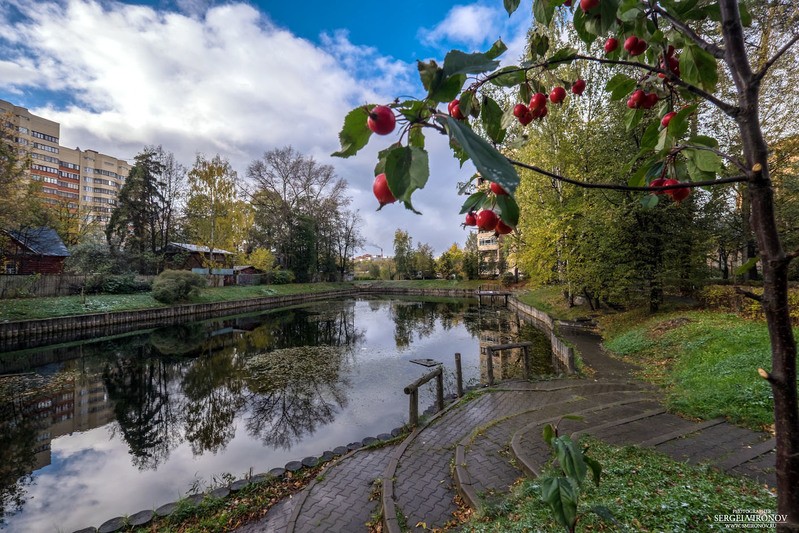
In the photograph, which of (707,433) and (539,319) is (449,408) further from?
(539,319)

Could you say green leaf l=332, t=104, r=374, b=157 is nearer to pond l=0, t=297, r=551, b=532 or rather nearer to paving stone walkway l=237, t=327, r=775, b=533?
paving stone walkway l=237, t=327, r=775, b=533

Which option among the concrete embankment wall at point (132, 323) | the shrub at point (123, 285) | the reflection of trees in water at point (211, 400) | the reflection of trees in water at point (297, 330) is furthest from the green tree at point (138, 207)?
the reflection of trees in water at point (211, 400)

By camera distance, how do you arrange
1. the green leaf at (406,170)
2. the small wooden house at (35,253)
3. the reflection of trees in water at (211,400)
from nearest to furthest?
the green leaf at (406,170) → the reflection of trees in water at (211,400) → the small wooden house at (35,253)

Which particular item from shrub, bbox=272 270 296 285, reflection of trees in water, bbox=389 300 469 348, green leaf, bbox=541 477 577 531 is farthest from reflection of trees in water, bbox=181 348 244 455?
shrub, bbox=272 270 296 285

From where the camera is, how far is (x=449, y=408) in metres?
6.20

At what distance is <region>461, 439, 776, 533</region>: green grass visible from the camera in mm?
2219

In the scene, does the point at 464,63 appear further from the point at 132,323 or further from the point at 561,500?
the point at 132,323

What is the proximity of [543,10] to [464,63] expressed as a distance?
1018 millimetres

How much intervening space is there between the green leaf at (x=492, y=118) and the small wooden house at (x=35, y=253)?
1094 inches

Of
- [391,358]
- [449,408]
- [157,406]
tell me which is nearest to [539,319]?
[391,358]

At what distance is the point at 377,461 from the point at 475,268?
3631 centimetres

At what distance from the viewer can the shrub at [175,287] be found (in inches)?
804

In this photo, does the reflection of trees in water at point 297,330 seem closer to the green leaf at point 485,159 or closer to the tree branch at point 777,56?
the green leaf at point 485,159

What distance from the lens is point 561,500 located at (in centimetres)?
127
